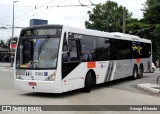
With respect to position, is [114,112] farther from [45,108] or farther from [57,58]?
[57,58]

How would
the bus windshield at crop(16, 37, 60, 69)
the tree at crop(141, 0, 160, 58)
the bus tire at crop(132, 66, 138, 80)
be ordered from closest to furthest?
the bus windshield at crop(16, 37, 60, 69) < the bus tire at crop(132, 66, 138, 80) < the tree at crop(141, 0, 160, 58)

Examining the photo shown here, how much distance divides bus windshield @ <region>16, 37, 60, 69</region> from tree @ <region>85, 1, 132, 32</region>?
4356 centimetres

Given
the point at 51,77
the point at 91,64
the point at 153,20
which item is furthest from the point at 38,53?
the point at 153,20

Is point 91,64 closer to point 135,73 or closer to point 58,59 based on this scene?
point 58,59

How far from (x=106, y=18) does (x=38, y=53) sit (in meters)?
45.9

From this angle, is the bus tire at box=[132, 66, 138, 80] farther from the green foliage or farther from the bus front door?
the green foliage

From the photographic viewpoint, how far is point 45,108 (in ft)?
35.0

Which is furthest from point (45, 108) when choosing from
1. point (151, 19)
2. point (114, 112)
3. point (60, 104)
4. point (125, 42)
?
point (151, 19)

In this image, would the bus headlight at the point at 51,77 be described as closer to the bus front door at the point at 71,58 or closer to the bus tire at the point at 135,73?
the bus front door at the point at 71,58

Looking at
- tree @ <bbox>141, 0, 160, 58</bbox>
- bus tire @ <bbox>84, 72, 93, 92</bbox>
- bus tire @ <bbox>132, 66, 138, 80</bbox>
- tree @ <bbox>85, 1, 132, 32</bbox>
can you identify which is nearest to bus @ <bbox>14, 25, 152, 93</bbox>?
bus tire @ <bbox>84, 72, 93, 92</bbox>

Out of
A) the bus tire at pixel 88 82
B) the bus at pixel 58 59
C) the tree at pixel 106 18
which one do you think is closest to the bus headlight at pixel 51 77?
the bus at pixel 58 59

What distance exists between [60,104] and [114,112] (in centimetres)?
225

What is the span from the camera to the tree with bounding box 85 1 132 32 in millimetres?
56906

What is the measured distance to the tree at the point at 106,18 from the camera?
56.9 m
